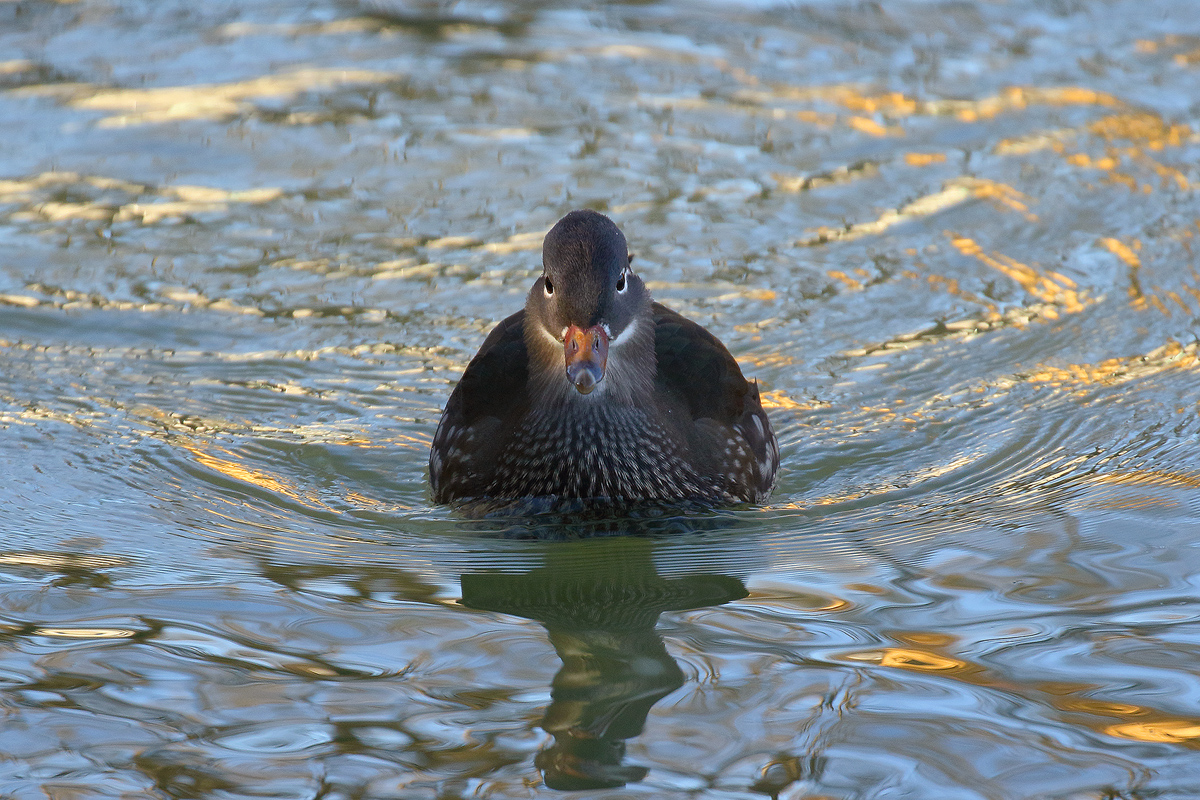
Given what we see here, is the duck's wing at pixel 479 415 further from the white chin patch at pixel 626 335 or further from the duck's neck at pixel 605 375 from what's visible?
the white chin patch at pixel 626 335

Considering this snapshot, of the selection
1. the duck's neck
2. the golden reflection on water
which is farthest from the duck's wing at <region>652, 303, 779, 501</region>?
the golden reflection on water

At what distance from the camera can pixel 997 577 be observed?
221 inches

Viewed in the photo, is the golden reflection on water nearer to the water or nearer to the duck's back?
the water

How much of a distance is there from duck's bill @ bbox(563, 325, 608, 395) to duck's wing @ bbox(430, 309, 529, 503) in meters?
0.84

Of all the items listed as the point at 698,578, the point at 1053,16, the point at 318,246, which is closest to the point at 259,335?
the point at 318,246

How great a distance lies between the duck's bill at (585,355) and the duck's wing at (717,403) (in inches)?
37.1

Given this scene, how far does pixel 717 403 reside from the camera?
21.7 ft

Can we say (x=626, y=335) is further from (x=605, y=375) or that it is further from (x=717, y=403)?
(x=717, y=403)

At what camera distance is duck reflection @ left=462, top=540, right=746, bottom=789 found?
4332 mm

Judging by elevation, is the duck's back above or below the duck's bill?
below

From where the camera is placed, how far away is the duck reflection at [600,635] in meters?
4.33

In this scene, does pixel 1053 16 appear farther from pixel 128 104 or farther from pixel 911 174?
pixel 128 104

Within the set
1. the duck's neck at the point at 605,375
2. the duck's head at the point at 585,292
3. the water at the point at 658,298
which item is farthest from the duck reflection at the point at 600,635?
the duck's head at the point at 585,292

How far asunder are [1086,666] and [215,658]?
283cm
